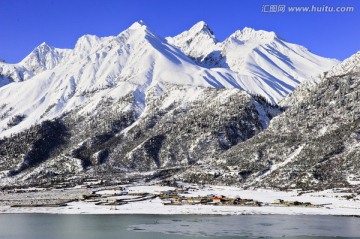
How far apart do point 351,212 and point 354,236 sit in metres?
53.1

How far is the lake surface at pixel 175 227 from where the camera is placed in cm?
14575

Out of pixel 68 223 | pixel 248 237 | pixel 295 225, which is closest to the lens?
pixel 248 237

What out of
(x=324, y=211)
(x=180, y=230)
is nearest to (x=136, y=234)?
(x=180, y=230)

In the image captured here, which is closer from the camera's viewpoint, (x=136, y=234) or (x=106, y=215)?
(x=136, y=234)

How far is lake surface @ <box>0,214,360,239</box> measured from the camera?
14575 cm

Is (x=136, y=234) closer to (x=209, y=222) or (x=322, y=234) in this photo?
(x=209, y=222)

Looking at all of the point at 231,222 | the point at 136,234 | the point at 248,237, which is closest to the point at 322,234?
the point at 248,237

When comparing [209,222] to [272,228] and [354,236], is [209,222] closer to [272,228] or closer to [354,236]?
[272,228]

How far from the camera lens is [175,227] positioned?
526 ft

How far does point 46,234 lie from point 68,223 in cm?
2433

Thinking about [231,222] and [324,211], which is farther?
[324,211]

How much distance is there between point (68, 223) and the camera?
17638 centimetres

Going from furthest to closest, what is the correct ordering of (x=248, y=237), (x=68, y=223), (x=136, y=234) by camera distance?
(x=68, y=223) → (x=136, y=234) → (x=248, y=237)

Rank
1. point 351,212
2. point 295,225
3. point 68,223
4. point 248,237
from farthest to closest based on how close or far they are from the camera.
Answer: point 351,212
point 68,223
point 295,225
point 248,237
